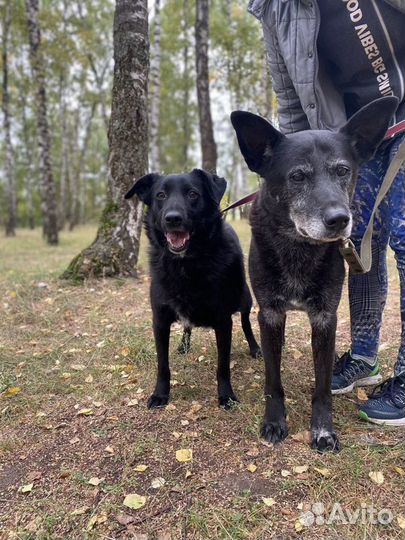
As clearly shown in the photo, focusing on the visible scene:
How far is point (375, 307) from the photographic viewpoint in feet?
9.99

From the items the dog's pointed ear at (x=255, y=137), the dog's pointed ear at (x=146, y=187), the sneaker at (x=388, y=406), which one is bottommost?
the sneaker at (x=388, y=406)

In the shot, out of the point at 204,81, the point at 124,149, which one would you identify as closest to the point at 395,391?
the point at 124,149

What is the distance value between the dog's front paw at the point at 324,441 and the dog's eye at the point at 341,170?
1.48 metres

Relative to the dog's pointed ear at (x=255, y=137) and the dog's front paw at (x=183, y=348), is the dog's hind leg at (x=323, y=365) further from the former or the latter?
the dog's front paw at (x=183, y=348)

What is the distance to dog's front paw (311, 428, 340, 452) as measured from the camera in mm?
2371

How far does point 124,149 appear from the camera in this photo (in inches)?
237

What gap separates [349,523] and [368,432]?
30.1 inches

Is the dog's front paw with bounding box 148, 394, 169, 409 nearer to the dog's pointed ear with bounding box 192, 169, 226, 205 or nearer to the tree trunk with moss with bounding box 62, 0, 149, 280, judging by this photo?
the dog's pointed ear with bounding box 192, 169, 226, 205

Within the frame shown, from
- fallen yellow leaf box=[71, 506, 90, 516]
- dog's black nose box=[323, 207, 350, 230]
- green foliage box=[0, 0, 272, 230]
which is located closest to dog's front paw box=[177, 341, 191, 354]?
fallen yellow leaf box=[71, 506, 90, 516]

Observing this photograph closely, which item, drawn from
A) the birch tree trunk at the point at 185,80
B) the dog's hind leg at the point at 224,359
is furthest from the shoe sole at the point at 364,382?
the birch tree trunk at the point at 185,80

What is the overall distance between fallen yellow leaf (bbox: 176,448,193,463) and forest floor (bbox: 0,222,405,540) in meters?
0.01

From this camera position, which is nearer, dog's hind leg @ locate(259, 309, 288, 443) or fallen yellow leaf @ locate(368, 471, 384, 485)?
fallen yellow leaf @ locate(368, 471, 384, 485)

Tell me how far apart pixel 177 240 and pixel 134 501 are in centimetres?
170

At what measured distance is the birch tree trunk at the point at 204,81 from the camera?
1153 cm
